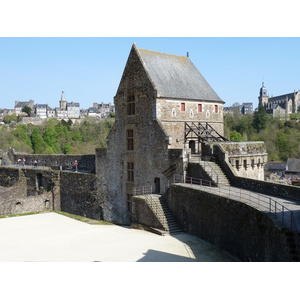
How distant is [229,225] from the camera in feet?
48.0

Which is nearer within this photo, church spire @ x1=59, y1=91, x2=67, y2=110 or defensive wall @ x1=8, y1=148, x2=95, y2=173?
defensive wall @ x1=8, y1=148, x2=95, y2=173

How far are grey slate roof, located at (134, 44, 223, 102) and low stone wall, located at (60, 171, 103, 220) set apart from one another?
8.98 m

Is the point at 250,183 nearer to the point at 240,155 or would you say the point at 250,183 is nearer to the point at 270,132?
the point at 240,155

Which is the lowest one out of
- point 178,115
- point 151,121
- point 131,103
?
point 151,121

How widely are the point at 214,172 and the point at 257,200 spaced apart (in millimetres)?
4398

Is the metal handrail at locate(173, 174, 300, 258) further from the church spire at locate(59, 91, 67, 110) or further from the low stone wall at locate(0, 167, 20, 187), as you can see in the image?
the church spire at locate(59, 91, 67, 110)

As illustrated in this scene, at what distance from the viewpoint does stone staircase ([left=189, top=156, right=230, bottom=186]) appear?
1881 cm

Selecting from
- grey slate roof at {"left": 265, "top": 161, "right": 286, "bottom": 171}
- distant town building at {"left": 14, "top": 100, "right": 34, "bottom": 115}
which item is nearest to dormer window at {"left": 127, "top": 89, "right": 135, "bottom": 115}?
grey slate roof at {"left": 265, "top": 161, "right": 286, "bottom": 171}

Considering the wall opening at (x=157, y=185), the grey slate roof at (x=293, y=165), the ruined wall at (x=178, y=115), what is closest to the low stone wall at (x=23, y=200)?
Answer: the wall opening at (x=157, y=185)

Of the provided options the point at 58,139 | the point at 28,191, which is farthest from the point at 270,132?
the point at 28,191

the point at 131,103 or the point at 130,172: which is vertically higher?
the point at 131,103

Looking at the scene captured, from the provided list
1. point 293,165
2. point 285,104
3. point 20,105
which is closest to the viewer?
point 293,165

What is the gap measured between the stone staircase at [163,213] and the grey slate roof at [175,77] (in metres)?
6.05

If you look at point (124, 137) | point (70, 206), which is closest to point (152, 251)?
point (124, 137)
